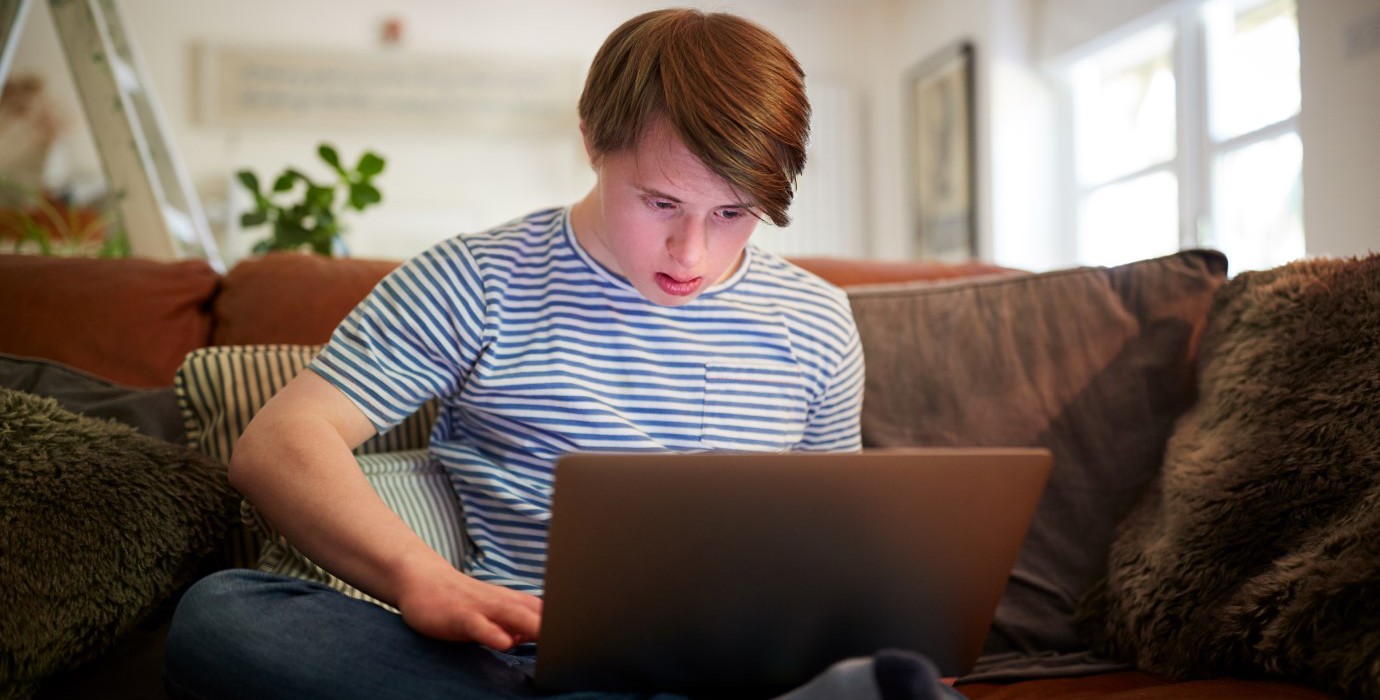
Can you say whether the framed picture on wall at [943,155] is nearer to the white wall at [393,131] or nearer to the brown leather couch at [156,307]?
the white wall at [393,131]

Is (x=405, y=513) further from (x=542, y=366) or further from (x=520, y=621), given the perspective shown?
(x=520, y=621)

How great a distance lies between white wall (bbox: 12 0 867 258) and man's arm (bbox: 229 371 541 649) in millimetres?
3704

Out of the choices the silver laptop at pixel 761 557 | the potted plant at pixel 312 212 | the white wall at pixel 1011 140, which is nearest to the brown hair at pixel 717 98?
the silver laptop at pixel 761 557

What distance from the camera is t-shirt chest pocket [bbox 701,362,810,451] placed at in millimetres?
1104

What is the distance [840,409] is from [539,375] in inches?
14.0

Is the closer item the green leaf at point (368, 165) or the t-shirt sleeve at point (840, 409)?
the t-shirt sleeve at point (840, 409)

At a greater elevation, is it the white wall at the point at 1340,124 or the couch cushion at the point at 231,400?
the white wall at the point at 1340,124

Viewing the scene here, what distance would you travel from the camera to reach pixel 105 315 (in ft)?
4.61

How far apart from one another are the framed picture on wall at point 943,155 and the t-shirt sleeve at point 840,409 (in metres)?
3.14

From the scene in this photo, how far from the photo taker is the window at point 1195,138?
3018mm

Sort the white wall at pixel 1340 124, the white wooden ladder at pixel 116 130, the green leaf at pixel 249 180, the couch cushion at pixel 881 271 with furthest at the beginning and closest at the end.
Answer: the green leaf at pixel 249 180, the white wall at pixel 1340 124, the white wooden ladder at pixel 116 130, the couch cushion at pixel 881 271

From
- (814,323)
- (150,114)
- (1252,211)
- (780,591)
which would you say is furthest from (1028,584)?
(1252,211)

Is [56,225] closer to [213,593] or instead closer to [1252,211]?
[213,593]

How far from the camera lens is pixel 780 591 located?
720 mm
